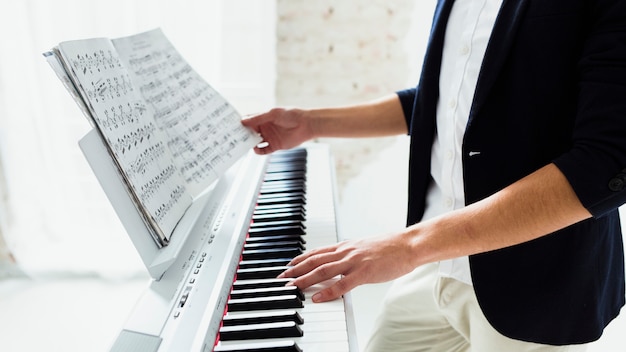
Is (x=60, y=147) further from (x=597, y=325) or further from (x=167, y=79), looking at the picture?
(x=597, y=325)

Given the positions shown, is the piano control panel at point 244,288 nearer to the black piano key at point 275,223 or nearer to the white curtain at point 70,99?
the black piano key at point 275,223

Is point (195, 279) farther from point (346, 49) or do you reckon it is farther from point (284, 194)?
point (346, 49)

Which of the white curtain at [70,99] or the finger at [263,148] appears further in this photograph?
the white curtain at [70,99]

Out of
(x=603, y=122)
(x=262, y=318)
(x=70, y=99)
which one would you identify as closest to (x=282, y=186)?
(x=262, y=318)

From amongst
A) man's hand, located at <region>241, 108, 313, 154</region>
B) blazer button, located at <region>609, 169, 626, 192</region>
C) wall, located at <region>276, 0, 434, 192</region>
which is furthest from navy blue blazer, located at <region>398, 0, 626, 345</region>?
wall, located at <region>276, 0, 434, 192</region>

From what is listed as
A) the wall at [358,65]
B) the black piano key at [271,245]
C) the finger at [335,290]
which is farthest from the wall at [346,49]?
the finger at [335,290]

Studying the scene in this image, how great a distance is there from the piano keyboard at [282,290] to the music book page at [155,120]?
0.16 meters

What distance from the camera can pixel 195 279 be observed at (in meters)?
1.03

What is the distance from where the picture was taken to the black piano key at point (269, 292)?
0.95m

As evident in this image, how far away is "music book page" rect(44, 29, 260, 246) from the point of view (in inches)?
38.4

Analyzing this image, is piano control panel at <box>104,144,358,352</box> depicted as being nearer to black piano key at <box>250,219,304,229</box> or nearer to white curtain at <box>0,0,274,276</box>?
black piano key at <box>250,219,304,229</box>

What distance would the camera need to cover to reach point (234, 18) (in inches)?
99.3

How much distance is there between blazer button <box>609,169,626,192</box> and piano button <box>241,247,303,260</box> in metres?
0.59

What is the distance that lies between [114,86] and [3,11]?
171 centimetres
